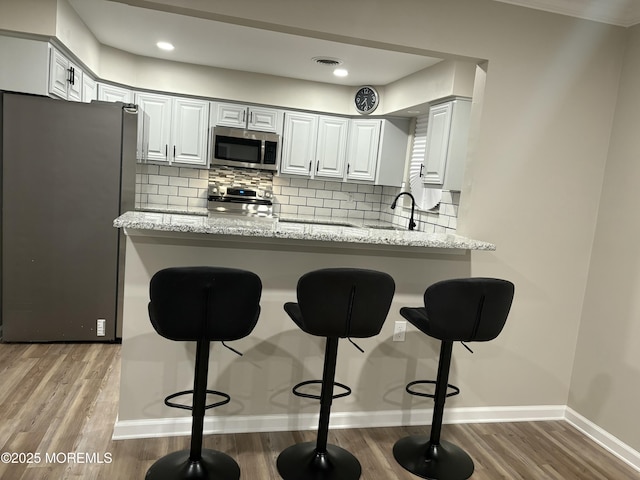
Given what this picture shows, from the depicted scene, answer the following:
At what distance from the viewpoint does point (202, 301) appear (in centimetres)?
190

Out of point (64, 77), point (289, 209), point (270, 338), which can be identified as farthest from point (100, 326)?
point (289, 209)

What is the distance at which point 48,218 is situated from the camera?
11.6 feet

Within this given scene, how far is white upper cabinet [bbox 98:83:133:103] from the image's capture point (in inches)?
181

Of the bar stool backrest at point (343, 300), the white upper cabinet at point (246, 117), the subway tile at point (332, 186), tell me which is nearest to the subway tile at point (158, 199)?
the white upper cabinet at point (246, 117)

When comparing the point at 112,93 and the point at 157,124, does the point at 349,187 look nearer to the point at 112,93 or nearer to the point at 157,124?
the point at 157,124

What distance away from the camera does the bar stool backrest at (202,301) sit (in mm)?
1870

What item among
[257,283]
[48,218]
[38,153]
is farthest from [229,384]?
[38,153]

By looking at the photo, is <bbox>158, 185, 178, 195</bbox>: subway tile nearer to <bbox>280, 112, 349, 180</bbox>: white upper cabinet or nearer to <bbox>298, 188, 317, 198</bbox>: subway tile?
<bbox>280, 112, 349, 180</bbox>: white upper cabinet

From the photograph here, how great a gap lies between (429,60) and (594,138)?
1.58 metres

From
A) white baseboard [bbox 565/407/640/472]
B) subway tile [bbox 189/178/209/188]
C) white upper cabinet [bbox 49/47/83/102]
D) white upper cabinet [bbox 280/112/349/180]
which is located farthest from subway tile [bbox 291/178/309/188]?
white baseboard [bbox 565/407/640/472]

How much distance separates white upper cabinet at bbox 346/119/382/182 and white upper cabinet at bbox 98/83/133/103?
2.37 m

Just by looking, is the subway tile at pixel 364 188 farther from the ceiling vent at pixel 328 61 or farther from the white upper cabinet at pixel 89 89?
the white upper cabinet at pixel 89 89

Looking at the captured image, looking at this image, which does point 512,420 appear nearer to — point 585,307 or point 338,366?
point 585,307

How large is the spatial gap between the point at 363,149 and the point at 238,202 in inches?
59.8
